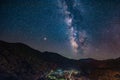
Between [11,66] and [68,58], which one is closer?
[11,66]

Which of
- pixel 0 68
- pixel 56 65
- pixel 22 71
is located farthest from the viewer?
pixel 56 65

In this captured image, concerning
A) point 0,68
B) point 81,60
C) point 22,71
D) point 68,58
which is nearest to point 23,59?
point 22,71

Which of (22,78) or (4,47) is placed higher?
(4,47)

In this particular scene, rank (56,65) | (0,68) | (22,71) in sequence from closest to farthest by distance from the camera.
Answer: (0,68) → (22,71) → (56,65)

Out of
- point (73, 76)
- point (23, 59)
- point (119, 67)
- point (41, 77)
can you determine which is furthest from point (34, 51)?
point (119, 67)

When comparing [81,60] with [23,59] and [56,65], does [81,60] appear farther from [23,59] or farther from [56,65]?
[23,59]

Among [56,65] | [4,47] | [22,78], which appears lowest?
[22,78]

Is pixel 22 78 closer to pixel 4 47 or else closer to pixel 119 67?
pixel 4 47
